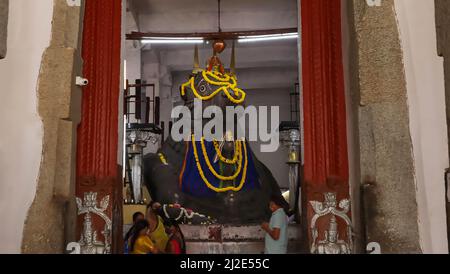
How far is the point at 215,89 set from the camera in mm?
7836

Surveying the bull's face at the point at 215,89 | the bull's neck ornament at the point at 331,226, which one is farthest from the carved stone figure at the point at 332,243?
the bull's face at the point at 215,89

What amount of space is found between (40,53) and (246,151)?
3927mm

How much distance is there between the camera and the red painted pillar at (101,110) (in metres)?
4.57

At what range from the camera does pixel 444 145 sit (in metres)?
3.93

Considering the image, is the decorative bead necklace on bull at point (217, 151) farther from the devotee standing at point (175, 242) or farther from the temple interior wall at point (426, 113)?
the temple interior wall at point (426, 113)

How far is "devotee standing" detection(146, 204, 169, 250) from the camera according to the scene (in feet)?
18.2

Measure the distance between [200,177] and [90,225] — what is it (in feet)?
9.44

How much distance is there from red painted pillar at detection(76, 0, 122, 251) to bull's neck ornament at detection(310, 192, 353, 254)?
1.74 metres

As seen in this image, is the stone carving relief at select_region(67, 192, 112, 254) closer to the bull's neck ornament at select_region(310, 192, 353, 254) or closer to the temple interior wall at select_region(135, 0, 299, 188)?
the bull's neck ornament at select_region(310, 192, 353, 254)

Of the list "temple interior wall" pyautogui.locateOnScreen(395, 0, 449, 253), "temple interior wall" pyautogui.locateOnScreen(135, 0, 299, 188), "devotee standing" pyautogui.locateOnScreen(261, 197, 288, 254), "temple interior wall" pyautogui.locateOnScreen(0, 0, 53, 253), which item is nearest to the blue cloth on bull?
"devotee standing" pyautogui.locateOnScreen(261, 197, 288, 254)

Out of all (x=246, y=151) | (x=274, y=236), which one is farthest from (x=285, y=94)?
(x=274, y=236)

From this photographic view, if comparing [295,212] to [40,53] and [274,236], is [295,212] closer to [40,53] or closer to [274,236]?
[274,236]

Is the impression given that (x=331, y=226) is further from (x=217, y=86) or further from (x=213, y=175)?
(x=217, y=86)

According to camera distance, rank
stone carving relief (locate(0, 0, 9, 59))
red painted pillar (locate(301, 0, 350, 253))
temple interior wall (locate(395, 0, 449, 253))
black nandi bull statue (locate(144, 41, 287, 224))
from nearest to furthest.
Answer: temple interior wall (locate(395, 0, 449, 253))
stone carving relief (locate(0, 0, 9, 59))
red painted pillar (locate(301, 0, 350, 253))
black nandi bull statue (locate(144, 41, 287, 224))
